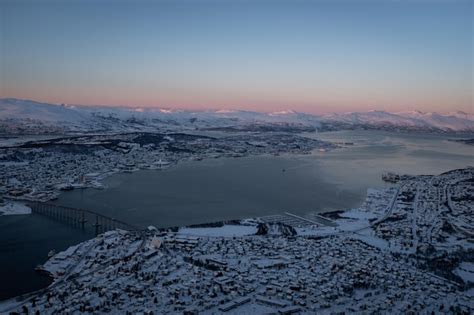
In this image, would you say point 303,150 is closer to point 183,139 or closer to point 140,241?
point 183,139

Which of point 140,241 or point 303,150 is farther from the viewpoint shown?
point 303,150

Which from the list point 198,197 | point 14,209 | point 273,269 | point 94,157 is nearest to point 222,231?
point 273,269

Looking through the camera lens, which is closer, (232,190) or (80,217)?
(80,217)

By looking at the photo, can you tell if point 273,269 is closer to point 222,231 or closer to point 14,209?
point 222,231

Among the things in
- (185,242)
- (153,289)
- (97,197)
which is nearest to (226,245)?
(185,242)

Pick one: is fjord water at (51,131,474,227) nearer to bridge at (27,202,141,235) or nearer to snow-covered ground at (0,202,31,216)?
bridge at (27,202,141,235)

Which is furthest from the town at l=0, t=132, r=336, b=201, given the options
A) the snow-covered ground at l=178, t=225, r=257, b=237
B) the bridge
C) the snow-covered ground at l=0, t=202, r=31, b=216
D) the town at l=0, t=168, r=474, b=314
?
the town at l=0, t=168, r=474, b=314
